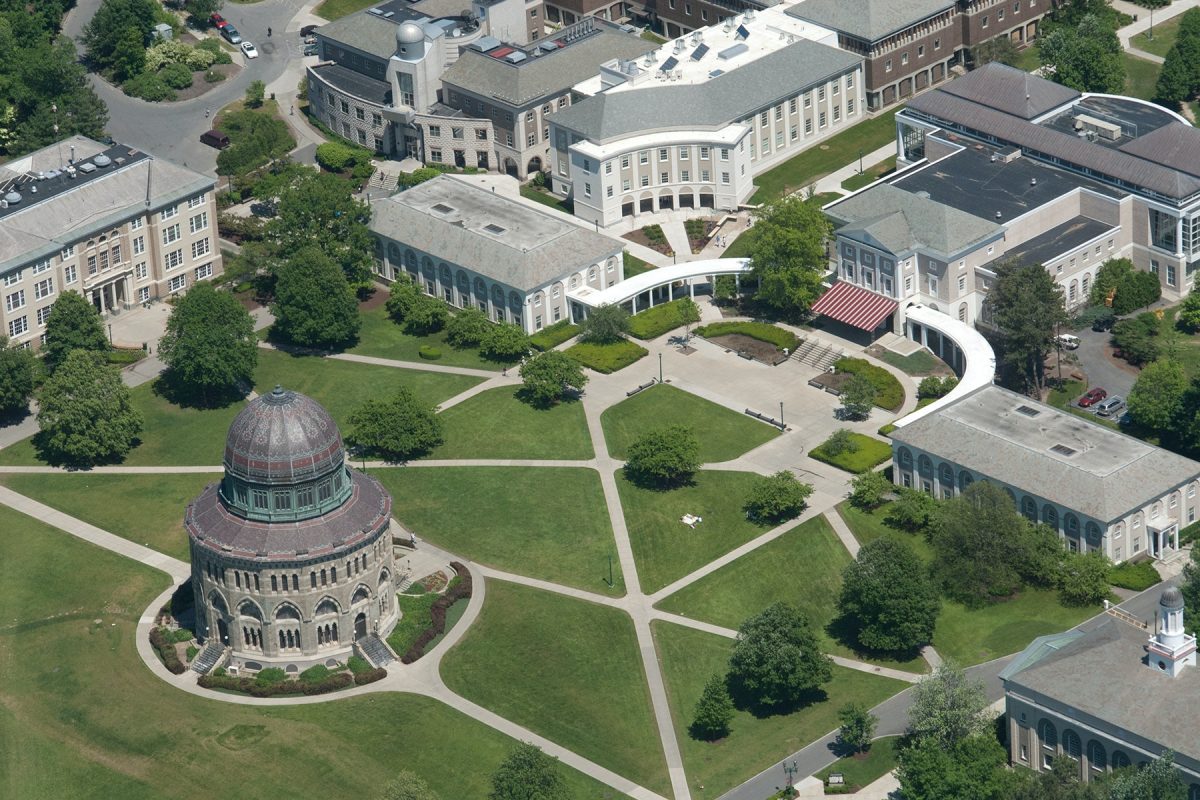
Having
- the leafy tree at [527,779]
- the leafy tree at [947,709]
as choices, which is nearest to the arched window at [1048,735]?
the leafy tree at [947,709]

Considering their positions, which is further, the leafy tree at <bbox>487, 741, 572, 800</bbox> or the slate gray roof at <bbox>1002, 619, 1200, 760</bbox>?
the leafy tree at <bbox>487, 741, 572, 800</bbox>

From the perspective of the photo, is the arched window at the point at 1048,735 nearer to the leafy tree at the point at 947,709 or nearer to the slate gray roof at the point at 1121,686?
the slate gray roof at the point at 1121,686

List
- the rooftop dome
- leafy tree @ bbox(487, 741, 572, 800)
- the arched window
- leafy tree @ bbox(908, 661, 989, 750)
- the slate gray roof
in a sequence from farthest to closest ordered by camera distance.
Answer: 1. the arched window
2. leafy tree @ bbox(908, 661, 989, 750)
3. leafy tree @ bbox(487, 741, 572, 800)
4. the rooftop dome
5. the slate gray roof

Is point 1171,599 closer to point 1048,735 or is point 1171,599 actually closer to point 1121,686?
point 1121,686

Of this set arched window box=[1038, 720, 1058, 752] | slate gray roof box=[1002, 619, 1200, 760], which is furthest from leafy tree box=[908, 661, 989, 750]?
arched window box=[1038, 720, 1058, 752]

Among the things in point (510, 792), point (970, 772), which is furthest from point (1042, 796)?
point (510, 792)

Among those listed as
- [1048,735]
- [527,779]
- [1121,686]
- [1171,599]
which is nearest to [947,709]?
[1048,735]

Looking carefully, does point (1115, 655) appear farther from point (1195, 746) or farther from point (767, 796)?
point (767, 796)

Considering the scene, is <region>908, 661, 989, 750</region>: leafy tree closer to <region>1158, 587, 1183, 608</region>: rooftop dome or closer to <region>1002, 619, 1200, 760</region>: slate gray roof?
<region>1002, 619, 1200, 760</region>: slate gray roof

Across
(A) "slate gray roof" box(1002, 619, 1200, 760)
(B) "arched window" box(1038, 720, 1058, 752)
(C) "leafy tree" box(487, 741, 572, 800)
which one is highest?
(A) "slate gray roof" box(1002, 619, 1200, 760)
